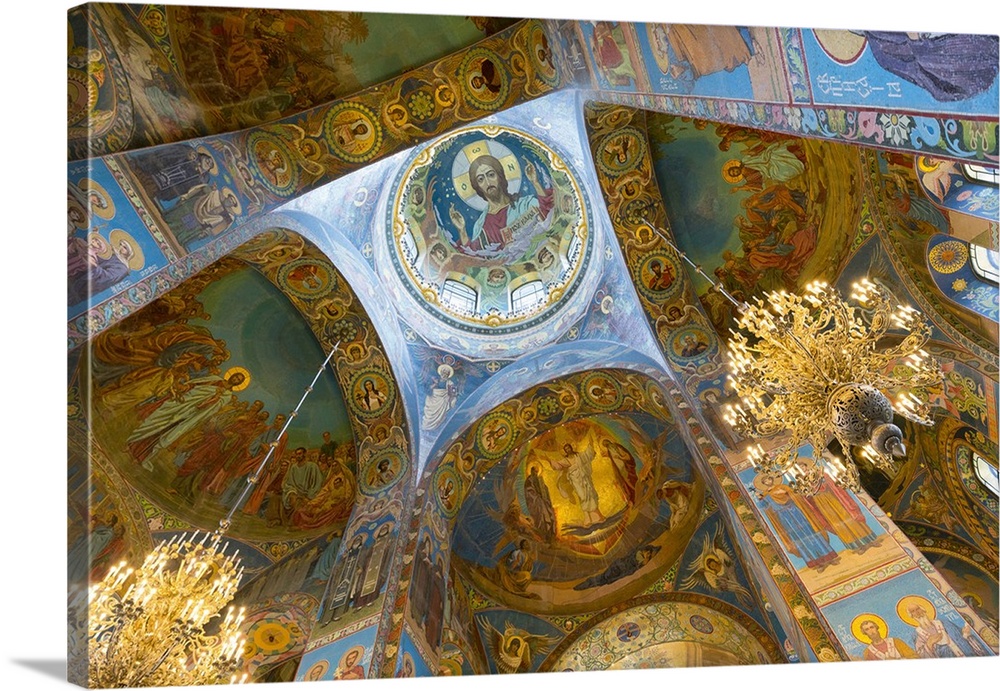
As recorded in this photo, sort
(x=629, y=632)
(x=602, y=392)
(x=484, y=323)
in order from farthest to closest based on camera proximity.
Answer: (x=484, y=323) → (x=602, y=392) → (x=629, y=632)

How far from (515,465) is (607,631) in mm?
1972

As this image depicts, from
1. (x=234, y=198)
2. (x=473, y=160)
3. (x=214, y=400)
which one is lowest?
(x=214, y=400)

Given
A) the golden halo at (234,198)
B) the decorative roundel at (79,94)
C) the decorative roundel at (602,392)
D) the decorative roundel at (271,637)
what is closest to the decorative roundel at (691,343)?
the decorative roundel at (602,392)

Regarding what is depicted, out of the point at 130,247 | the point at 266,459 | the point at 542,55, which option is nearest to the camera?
the point at 130,247

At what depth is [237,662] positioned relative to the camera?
7605 mm

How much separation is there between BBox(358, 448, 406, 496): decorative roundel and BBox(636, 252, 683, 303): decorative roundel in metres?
3.08

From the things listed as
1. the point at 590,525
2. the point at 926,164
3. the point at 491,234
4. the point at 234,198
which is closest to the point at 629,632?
the point at 590,525

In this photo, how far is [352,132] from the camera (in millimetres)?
8469

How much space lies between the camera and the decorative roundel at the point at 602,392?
Result: 10305mm

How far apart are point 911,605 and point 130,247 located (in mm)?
7117

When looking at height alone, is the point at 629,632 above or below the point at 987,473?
below

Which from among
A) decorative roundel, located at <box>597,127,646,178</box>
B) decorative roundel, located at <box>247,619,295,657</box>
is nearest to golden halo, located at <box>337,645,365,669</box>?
decorative roundel, located at <box>247,619,295,657</box>

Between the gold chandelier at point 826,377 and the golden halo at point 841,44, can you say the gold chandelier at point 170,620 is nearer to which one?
the gold chandelier at point 826,377

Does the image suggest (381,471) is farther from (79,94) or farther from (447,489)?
(79,94)
